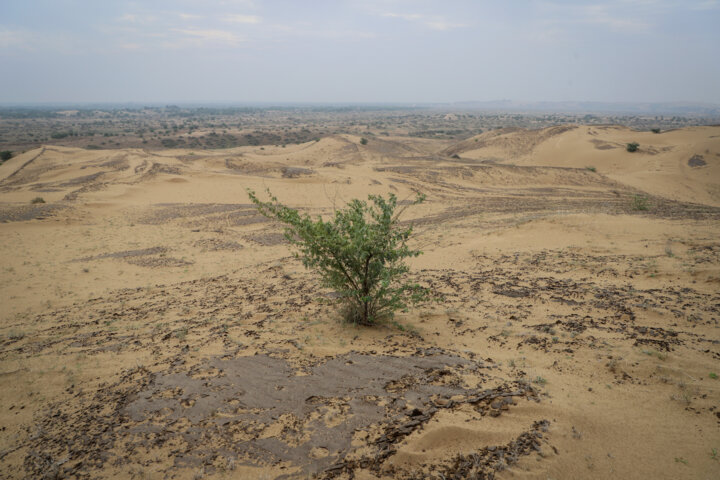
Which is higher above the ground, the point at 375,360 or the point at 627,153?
the point at 627,153

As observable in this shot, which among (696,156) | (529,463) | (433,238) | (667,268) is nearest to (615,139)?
(696,156)

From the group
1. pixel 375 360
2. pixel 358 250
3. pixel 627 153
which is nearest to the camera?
pixel 375 360

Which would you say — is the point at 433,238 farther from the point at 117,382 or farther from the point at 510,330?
the point at 117,382

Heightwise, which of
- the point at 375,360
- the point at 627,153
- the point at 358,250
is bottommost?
the point at 375,360

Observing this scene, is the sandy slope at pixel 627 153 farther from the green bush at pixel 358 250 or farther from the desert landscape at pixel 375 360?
the green bush at pixel 358 250

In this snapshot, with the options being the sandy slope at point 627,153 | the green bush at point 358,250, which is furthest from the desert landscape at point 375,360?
the sandy slope at point 627,153

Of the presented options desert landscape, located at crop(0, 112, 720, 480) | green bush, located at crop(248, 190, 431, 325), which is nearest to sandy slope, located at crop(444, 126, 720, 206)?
desert landscape, located at crop(0, 112, 720, 480)

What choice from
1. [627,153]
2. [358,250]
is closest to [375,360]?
[358,250]

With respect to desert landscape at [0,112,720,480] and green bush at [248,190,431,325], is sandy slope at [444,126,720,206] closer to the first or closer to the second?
desert landscape at [0,112,720,480]

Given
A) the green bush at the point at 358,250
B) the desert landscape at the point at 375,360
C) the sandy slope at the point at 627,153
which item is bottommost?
the desert landscape at the point at 375,360

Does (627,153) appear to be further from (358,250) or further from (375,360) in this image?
(375,360)

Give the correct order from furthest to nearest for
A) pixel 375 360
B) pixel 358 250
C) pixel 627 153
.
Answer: pixel 627 153 < pixel 358 250 < pixel 375 360

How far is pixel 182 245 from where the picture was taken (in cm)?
1577

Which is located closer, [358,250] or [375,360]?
[375,360]
